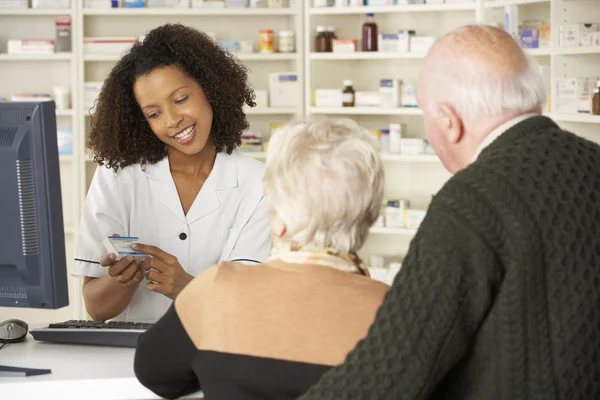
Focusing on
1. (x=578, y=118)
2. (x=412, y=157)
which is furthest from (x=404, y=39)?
(x=578, y=118)

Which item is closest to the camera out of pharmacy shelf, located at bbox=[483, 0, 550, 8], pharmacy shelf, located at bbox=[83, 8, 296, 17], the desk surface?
the desk surface

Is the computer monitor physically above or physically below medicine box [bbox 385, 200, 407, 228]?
above

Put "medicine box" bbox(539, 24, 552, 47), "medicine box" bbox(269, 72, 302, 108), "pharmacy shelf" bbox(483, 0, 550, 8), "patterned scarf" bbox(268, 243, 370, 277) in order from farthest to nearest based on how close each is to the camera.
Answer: "medicine box" bbox(269, 72, 302, 108)
"pharmacy shelf" bbox(483, 0, 550, 8)
"medicine box" bbox(539, 24, 552, 47)
"patterned scarf" bbox(268, 243, 370, 277)

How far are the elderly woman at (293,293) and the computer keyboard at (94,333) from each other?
0.56 metres

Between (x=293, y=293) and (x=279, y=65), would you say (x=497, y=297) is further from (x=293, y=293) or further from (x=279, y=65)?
(x=279, y=65)

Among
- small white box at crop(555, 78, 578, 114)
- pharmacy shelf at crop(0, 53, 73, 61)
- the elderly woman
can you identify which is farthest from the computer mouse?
pharmacy shelf at crop(0, 53, 73, 61)

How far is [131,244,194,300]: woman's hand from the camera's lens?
2252 millimetres

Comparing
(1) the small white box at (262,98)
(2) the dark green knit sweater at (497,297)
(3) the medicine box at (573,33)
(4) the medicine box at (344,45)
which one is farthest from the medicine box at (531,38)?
(2) the dark green knit sweater at (497,297)

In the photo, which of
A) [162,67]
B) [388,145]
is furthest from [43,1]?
[162,67]

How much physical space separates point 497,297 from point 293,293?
1.00 feet

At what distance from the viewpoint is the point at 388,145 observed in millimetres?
4965

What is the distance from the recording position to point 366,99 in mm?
4992

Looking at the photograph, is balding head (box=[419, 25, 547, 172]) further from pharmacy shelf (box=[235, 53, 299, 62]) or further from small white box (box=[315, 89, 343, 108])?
pharmacy shelf (box=[235, 53, 299, 62])

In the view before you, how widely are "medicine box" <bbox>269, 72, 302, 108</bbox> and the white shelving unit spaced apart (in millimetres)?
48
